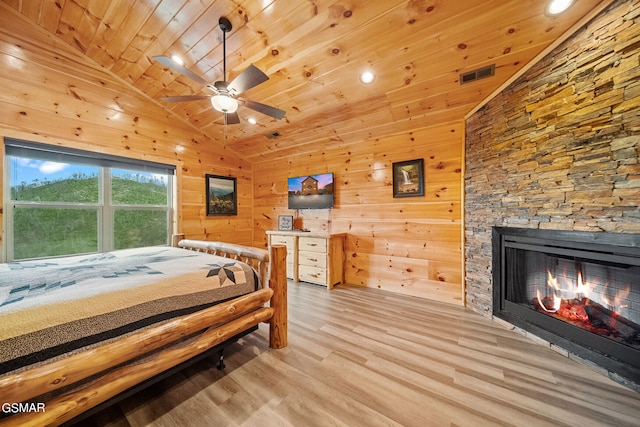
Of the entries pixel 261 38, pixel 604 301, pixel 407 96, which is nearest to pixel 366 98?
A: pixel 407 96

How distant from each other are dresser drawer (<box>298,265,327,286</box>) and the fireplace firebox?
2081 millimetres

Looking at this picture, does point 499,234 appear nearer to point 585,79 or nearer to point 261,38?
point 585,79

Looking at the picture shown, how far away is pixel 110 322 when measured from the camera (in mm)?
1112

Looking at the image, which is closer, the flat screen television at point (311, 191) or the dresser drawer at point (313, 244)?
the dresser drawer at point (313, 244)

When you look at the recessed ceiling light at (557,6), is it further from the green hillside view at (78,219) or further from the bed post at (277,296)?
the green hillside view at (78,219)

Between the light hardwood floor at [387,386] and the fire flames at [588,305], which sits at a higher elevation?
the fire flames at [588,305]

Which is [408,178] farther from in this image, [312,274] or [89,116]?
[89,116]

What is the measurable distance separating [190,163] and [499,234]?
4.50m

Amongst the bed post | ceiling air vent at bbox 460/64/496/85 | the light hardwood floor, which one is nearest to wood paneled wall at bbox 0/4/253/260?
the bed post

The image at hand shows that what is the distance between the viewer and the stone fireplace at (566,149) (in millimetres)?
1422

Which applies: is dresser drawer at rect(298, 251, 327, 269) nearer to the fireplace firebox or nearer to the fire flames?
the fireplace firebox

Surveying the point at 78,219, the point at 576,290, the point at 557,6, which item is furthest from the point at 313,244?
the point at 557,6

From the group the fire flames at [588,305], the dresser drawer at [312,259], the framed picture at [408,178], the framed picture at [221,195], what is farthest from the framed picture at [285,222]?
the fire flames at [588,305]

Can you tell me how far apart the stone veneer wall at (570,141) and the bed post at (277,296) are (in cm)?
220
